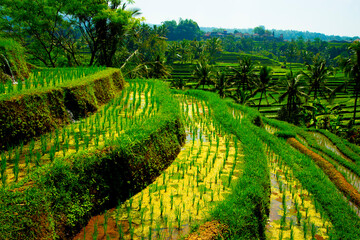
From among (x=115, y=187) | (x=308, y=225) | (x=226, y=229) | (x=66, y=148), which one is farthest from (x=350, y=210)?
(x=66, y=148)

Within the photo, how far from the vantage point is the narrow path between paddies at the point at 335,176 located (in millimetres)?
6268

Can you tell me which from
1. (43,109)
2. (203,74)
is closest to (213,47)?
(203,74)

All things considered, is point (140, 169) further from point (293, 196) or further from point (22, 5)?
point (22, 5)

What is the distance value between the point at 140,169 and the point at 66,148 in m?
1.36

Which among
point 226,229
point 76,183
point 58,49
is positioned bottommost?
point 226,229

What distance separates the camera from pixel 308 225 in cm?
439

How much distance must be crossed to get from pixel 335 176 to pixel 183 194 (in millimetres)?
5033

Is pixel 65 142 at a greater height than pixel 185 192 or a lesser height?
greater

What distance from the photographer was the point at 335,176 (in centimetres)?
721

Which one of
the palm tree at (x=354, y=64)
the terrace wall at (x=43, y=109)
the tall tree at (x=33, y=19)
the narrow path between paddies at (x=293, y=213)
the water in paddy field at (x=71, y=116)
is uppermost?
the tall tree at (x=33, y=19)

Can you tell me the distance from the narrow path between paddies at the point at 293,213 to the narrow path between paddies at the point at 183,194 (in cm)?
89

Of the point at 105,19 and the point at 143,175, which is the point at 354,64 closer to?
the point at 105,19

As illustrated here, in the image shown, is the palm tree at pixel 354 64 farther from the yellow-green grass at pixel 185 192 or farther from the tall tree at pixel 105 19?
the yellow-green grass at pixel 185 192

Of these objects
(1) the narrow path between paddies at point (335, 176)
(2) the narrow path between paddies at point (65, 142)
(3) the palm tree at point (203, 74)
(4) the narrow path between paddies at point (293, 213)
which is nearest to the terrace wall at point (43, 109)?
(2) the narrow path between paddies at point (65, 142)
